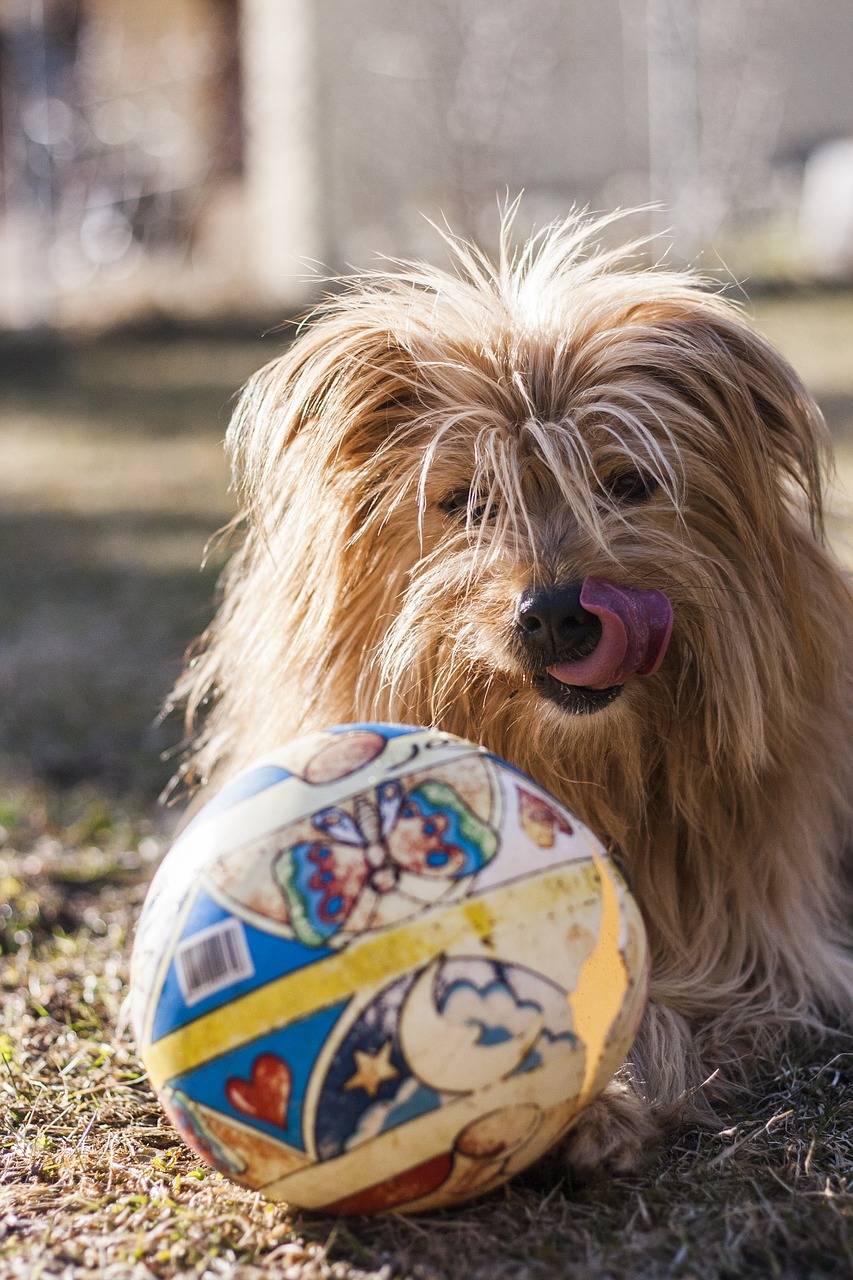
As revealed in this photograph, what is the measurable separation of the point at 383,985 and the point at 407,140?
36.3ft

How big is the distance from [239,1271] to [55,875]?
2078 mm

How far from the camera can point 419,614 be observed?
2684mm

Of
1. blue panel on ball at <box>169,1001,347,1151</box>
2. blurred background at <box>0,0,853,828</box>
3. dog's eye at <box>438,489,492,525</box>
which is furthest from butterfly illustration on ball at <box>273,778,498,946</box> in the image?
blurred background at <box>0,0,853,828</box>

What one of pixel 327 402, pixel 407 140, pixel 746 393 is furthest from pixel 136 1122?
pixel 407 140

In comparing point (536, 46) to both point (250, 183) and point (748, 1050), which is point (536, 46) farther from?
point (748, 1050)

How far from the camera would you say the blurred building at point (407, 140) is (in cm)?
1166

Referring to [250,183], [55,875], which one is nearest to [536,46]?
[250,183]

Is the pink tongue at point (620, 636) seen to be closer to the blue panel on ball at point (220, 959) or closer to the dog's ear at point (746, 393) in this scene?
the dog's ear at point (746, 393)

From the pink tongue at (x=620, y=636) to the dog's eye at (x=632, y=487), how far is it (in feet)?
0.81

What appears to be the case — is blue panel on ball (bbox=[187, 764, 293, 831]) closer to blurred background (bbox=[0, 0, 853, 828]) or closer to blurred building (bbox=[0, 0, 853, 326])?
blurred background (bbox=[0, 0, 853, 828])

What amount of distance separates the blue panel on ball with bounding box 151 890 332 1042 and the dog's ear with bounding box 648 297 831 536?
1.33 metres

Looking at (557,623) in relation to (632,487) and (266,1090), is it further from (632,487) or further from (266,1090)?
(266,1090)

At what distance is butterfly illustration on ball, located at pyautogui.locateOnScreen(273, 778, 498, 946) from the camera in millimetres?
1925

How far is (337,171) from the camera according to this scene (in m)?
12.3
